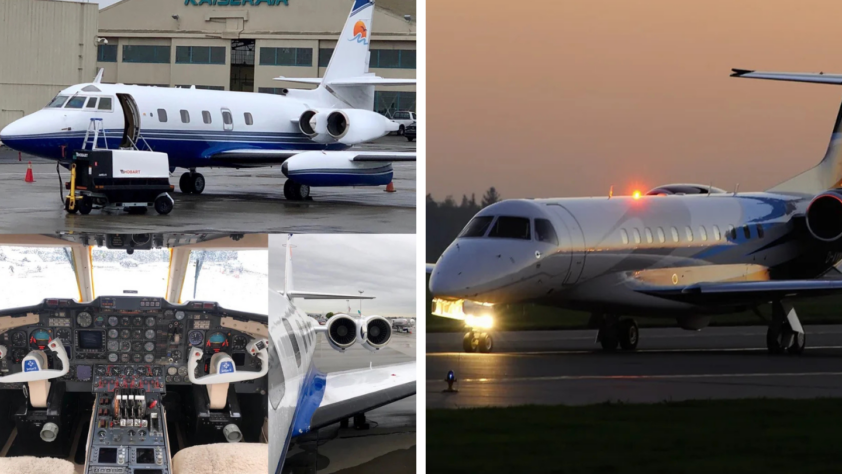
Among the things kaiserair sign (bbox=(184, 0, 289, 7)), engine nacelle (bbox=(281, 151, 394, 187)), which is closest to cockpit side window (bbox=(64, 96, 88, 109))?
engine nacelle (bbox=(281, 151, 394, 187))

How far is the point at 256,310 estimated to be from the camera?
6438mm

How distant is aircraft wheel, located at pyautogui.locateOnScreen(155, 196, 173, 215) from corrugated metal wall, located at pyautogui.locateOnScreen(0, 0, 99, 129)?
106 ft

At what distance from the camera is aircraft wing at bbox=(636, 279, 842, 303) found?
18.0 m

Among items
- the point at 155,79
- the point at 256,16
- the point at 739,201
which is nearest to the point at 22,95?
the point at 155,79

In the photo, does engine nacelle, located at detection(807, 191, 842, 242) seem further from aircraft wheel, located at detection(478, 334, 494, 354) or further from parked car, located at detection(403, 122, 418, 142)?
parked car, located at detection(403, 122, 418, 142)

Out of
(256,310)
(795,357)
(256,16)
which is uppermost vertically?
(256,16)

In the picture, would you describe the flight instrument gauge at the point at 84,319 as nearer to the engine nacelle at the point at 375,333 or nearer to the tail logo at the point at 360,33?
the engine nacelle at the point at 375,333

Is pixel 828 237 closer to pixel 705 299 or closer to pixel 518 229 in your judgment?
pixel 705 299

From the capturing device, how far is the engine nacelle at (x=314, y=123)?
24.9 meters

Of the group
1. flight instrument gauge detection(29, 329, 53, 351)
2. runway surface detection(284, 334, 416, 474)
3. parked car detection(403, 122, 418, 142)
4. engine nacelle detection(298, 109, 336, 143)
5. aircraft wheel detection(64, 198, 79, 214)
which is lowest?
runway surface detection(284, 334, 416, 474)

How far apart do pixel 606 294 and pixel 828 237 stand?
5.94 metres

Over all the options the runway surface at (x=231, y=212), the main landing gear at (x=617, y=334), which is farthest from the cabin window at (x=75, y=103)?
the main landing gear at (x=617, y=334)

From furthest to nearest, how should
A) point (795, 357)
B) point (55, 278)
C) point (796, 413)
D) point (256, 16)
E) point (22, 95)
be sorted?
point (256, 16) < point (22, 95) < point (795, 357) < point (796, 413) < point (55, 278)

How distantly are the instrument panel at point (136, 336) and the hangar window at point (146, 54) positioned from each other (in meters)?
54.0
